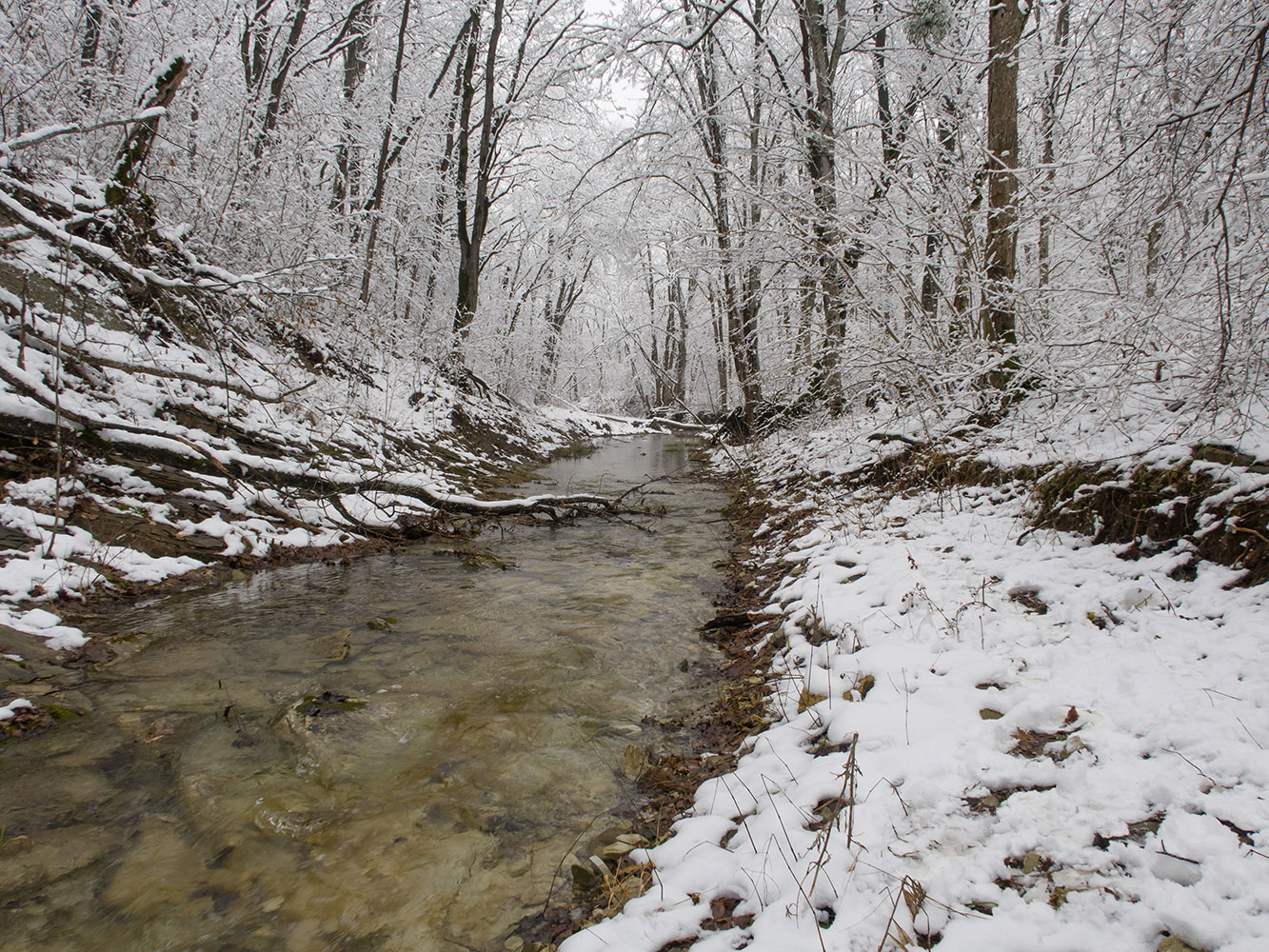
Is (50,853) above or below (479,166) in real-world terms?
below

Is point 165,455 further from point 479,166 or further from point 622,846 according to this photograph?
point 479,166

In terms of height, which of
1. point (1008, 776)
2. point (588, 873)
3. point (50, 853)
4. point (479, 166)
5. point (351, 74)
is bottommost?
point (588, 873)

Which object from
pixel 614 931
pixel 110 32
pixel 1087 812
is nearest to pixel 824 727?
pixel 1087 812

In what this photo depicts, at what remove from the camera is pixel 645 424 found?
107 ft

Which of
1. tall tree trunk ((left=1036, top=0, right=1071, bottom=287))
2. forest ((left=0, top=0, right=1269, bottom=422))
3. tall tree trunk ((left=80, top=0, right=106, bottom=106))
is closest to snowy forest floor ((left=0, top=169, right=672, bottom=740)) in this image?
forest ((left=0, top=0, right=1269, bottom=422))

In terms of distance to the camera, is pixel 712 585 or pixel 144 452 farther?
pixel 712 585

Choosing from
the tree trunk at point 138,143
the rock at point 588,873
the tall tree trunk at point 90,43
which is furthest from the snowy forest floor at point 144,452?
the tall tree trunk at point 90,43

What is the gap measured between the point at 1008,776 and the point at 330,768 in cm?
270

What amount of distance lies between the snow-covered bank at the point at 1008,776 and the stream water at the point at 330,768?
65 centimetres

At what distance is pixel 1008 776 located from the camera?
1831 millimetres

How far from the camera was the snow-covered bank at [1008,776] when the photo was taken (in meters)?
1.39

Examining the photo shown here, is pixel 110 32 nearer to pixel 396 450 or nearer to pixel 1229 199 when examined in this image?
pixel 396 450

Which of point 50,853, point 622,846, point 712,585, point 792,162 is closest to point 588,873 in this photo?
point 622,846

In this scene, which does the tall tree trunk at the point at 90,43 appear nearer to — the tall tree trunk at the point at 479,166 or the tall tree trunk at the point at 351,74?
the tall tree trunk at the point at 351,74
